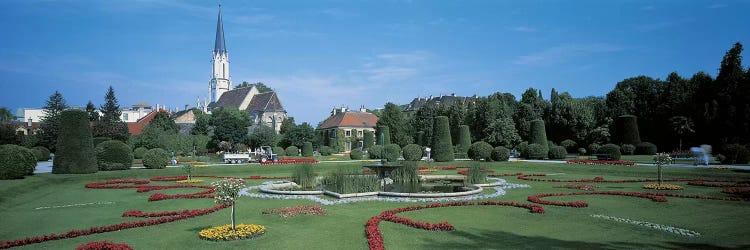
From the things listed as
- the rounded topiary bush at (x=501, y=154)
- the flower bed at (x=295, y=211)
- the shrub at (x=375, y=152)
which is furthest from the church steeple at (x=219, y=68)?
the flower bed at (x=295, y=211)

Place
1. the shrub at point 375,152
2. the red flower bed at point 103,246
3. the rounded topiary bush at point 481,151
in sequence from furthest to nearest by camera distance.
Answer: the shrub at point 375,152 → the rounded topiary bush at point 481,151 → the red flower bed at point 103,246

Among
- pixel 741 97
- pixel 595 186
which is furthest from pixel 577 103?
pixel 595 186

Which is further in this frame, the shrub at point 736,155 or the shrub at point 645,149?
the shrub at point 645,149

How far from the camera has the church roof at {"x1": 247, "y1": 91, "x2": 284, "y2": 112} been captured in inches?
4146

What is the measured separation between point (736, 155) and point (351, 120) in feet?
210

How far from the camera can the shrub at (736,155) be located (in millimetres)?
27984

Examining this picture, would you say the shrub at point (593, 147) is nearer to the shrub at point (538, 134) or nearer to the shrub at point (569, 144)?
the shrub at point (569, 144)

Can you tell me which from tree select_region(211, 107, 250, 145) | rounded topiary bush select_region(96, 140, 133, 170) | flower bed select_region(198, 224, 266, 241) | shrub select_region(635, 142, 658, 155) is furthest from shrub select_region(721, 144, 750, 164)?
tree select_region(211, 107, 250, 145)

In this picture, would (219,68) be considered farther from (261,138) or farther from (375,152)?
(375,152)

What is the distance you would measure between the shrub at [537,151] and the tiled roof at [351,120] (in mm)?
48210

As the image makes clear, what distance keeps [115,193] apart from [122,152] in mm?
12196

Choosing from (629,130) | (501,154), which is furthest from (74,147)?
(629,130)

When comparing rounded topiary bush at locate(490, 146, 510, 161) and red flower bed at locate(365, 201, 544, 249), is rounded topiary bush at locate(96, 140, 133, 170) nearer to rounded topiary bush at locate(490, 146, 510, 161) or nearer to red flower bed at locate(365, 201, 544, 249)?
red flower bed at locate(365, 201, 544, 249)

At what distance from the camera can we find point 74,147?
85.5 ft
